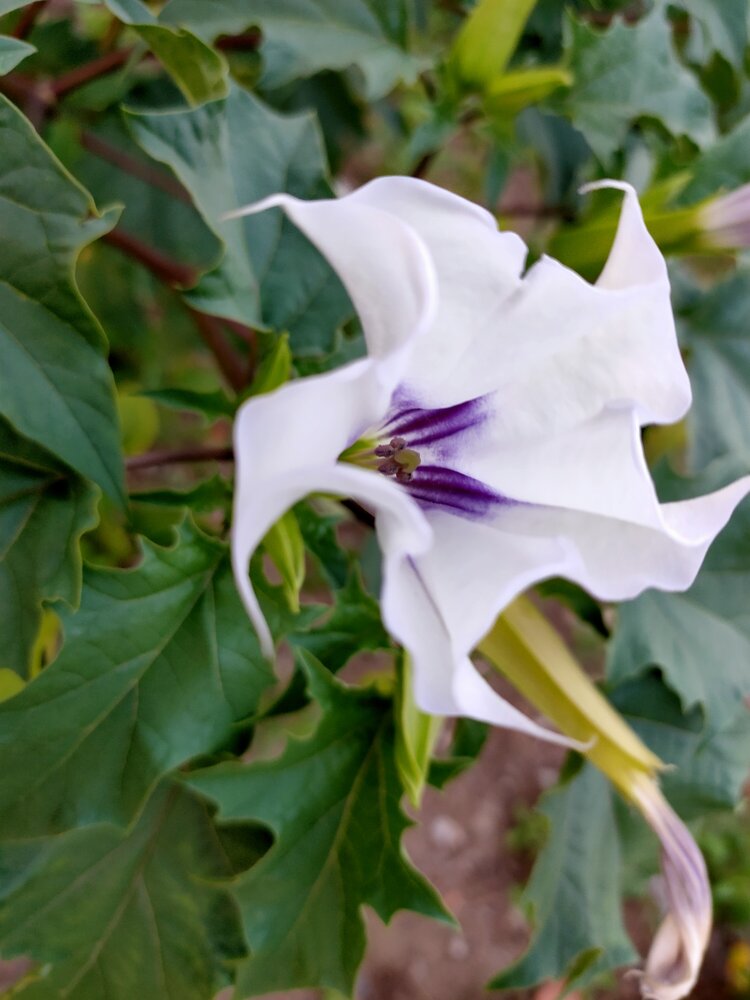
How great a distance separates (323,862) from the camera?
50 centimetres

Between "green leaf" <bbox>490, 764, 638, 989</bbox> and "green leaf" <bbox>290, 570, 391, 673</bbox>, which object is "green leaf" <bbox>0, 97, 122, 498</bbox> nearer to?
"green leaf" <bbox>290, 570, 391, 673</bbox>

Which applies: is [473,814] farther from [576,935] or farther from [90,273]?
[90,273]

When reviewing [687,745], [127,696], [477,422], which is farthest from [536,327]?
[687,745]

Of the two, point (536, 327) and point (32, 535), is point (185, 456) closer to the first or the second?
point (32, 535)

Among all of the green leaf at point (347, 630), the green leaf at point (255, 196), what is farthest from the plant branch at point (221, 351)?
the green leaf at point (347, 630)

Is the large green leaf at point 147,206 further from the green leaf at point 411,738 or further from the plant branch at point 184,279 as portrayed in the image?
the green leaf at point 411,738

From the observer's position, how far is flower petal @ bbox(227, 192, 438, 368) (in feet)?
0.93

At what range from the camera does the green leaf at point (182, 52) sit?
42 centimetres

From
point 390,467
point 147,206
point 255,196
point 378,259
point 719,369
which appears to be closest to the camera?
point 378,259

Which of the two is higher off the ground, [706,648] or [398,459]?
[398,459]

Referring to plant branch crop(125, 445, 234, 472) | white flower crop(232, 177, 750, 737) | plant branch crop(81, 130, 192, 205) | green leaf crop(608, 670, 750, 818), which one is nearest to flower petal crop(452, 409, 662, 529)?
white flower crop(232, 177, 750, 737)

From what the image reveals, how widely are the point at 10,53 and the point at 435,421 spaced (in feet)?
0.76

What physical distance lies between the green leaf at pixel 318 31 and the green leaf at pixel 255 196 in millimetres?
44

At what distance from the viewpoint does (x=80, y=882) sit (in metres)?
0.57
